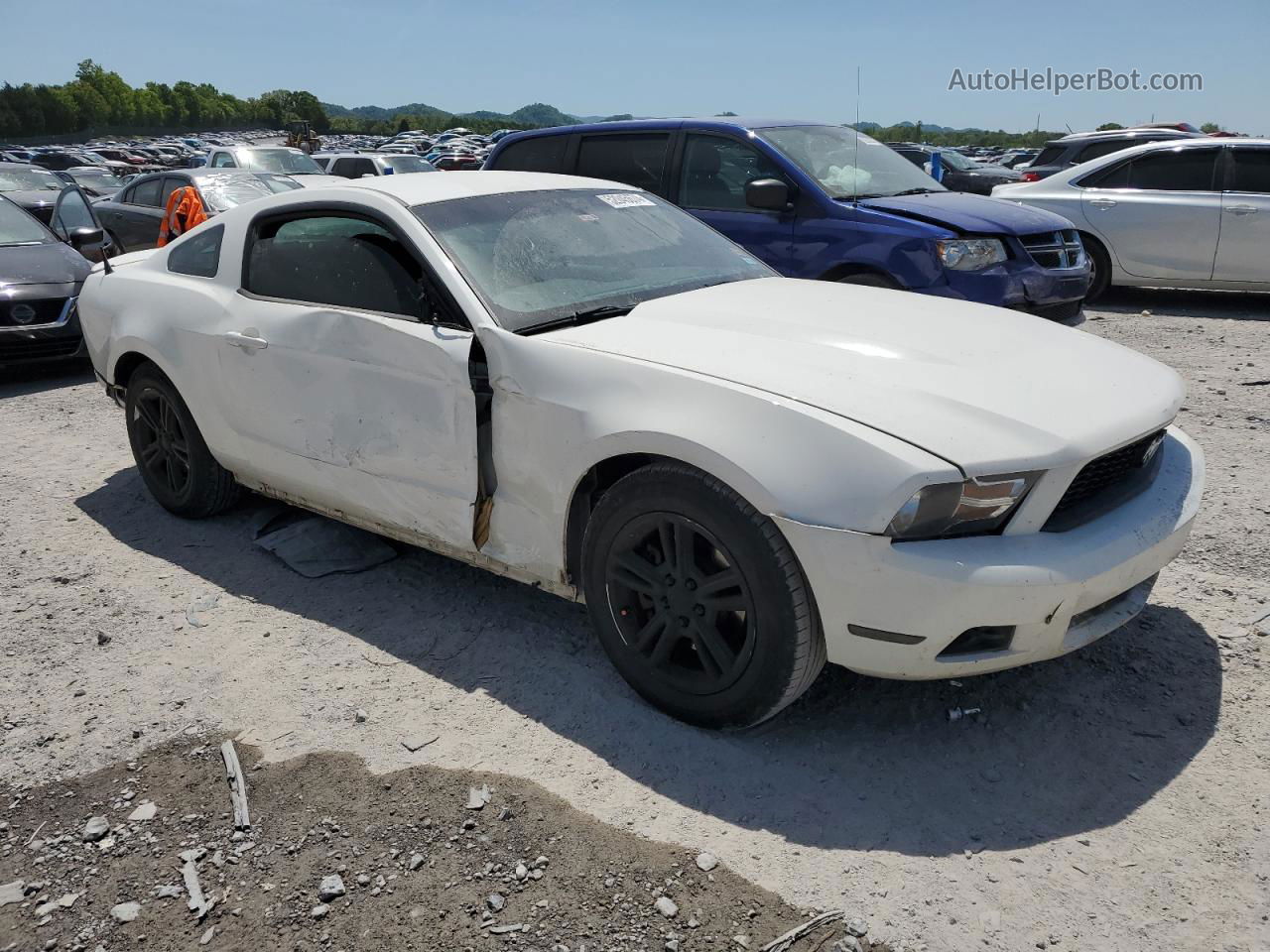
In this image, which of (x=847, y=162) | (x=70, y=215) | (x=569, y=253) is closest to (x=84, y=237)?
(x=70, y=215)

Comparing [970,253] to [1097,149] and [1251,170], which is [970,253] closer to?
[1251,170]

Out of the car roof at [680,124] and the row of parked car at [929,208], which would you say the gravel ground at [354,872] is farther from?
the car roof at [680,124]

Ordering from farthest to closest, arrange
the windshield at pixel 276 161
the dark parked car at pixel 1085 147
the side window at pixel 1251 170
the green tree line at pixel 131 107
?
Result: the green tree line at pixel 131 107
the windshield at pixel 276 161
the dark parked car at pixel 1085 147
the side window at pixel 1251 170

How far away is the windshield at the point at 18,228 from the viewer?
8836mm

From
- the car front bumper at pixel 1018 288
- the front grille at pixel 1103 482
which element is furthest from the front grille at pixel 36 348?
the front grille at pixel 1103 482

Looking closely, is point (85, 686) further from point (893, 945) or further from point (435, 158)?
point (435, 158)

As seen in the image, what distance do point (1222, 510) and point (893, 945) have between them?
3120mm

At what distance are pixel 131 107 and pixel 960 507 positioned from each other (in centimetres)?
14962

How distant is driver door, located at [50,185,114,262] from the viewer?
9781mm

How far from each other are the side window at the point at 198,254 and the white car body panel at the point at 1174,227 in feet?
26.6

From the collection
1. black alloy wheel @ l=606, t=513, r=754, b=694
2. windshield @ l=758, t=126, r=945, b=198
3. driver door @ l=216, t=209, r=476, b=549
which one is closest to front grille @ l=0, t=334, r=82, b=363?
driver door @ l=216, t=209, r=476, b=549

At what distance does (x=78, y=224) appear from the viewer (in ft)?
33.0

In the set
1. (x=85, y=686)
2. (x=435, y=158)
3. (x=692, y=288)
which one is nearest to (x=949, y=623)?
(x=692, y=288)

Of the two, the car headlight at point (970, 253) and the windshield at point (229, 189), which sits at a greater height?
the windshield at point (229, 189)
